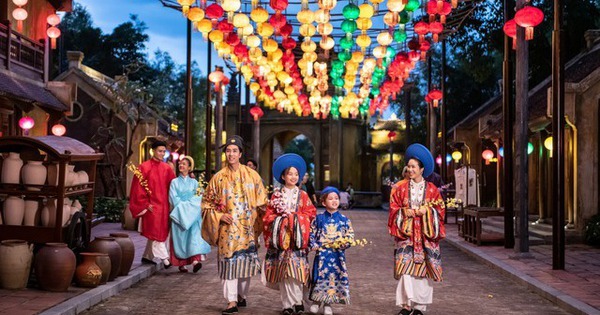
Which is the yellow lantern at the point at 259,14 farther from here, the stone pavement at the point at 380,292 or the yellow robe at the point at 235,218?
the yellow robe at the point at 235,218

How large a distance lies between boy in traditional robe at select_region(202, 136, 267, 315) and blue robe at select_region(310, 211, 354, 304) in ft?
2.91

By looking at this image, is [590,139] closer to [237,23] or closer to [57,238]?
[237,23]

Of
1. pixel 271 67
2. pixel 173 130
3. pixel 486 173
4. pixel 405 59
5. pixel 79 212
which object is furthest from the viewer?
pixel 173 130

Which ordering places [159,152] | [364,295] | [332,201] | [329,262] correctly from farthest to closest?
[159,152] → [364,295] → [332,201] → [329,262]

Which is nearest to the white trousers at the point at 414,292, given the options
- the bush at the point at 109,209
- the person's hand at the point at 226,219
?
the person's hand at the point at 226,219

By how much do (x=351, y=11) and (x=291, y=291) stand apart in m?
7.25

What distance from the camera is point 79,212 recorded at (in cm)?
1102

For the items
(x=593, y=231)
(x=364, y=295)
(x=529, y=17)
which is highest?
(x=529, y=17)

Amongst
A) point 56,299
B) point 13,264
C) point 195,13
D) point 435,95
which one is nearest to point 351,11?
point 195,13

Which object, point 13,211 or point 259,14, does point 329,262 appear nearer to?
point 13,211

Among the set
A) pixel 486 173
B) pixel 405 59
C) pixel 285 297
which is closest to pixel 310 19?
pixel 405 59

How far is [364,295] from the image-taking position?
10.8m

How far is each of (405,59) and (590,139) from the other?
4.93 m

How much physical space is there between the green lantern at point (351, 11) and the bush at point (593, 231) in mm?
7142
